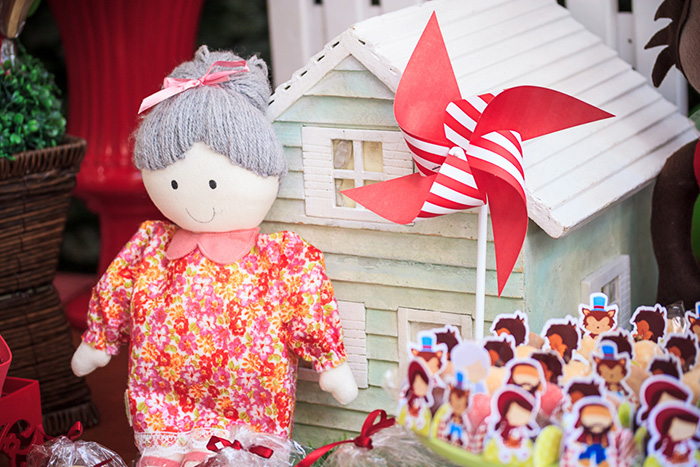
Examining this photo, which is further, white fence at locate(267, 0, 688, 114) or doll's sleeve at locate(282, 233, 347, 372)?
white fence at locate(267, 0, 688, 114)

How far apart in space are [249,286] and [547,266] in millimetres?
454

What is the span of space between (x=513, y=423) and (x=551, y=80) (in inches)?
30.0

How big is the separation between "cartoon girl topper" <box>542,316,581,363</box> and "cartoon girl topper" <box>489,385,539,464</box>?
0.18 m

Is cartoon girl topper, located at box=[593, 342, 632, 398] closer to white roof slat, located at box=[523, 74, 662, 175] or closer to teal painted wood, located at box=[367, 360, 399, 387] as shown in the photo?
white roof slat, located at box=[523, 74, 662, 175]

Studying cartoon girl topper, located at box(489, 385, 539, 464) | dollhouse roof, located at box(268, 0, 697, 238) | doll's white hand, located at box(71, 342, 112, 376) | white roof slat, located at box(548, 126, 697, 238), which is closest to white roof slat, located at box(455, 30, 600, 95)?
dollhouse roof, located at box(268, 0, 697, 238)

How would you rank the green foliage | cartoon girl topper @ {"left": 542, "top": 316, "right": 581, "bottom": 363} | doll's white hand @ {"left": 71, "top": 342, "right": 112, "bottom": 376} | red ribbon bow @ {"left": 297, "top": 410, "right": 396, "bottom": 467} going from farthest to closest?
the green foliage → doll's white hand @ {"left": 71, "top": 342, "right": 112, "bottom": 376} → red ribbon bow @ {"left": 297, "top": 410, "right": 396, "bottom": 467} → cartoon girl topper @ {"left": 542, "top": 316, "right": 581, "bottom": 363}

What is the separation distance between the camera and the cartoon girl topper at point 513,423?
2.85 feet

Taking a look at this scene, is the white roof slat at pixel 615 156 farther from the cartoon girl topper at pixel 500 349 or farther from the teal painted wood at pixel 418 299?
the cartoon girl topper at pixel 500 349

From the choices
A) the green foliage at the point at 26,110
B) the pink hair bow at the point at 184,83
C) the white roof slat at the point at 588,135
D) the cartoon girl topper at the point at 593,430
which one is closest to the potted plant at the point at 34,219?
the green foliage at the point at 26,110

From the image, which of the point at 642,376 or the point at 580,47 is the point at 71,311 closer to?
the point at 580,47

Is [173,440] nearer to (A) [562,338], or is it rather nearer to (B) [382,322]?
(B) [382,322]

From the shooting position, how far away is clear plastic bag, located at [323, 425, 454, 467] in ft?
3.81

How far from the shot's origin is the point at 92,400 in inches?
67.9

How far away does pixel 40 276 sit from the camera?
5.16 ft
